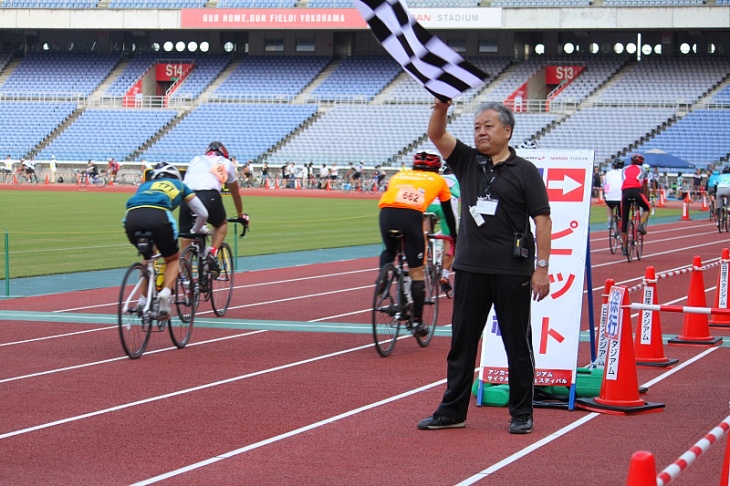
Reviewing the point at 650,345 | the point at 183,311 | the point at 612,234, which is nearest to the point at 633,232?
the point at 612,234

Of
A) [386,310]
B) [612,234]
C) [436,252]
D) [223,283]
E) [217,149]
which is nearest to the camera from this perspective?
[386,310]

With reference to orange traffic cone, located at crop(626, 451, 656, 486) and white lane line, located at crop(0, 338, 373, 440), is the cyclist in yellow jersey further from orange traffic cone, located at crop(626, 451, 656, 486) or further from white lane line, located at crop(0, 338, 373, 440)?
orange traffic cone, located at crop(626, 451, 656, 486)

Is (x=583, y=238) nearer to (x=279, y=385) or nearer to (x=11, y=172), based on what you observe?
(x=279, y=385)

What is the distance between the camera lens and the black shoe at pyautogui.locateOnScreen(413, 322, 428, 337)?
37.8 ft

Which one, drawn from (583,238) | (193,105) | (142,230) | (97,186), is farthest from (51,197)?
(583,238)

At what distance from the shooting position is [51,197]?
1879 inches

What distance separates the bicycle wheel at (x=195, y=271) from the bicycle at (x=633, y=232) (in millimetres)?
11272

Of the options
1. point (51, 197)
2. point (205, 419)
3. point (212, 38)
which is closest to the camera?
point (205, 419)

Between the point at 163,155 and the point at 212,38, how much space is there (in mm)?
14117

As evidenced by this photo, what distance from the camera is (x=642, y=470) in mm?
3727

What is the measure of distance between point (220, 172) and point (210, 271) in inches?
52.2

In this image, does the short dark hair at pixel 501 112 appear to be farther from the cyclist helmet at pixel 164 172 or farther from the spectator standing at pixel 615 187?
the spectator standing at pixel 615 187

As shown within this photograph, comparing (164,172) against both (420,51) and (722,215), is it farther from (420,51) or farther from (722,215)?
(722,215)

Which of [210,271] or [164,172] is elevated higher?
[164,172]
